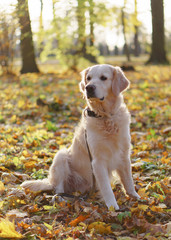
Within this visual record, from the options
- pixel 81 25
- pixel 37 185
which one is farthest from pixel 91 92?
pixel 81 25

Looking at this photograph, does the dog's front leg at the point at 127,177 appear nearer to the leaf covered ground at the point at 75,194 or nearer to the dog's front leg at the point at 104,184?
the leaf covered ground at the point at 75,194

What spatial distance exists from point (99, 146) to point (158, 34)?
39.3 ft

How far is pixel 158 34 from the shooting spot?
13648mm

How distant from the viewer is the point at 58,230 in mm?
→ 2398

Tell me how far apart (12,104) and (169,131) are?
4637 millimetres

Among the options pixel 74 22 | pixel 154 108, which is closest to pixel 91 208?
pixel 154 108

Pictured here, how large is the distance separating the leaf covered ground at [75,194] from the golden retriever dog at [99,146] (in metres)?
0.20

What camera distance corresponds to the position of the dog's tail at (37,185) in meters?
3.26

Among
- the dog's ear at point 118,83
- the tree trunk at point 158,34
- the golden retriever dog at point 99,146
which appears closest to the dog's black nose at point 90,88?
the golden retriever dog at point 99,146

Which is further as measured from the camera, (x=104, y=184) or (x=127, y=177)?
(x=127, y=177)

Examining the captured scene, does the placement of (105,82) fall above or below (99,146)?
above

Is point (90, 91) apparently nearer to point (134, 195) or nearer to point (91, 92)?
point (91, 92)

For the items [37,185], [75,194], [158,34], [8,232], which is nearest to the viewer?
[8,232]

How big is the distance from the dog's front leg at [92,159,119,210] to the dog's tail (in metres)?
0.70
